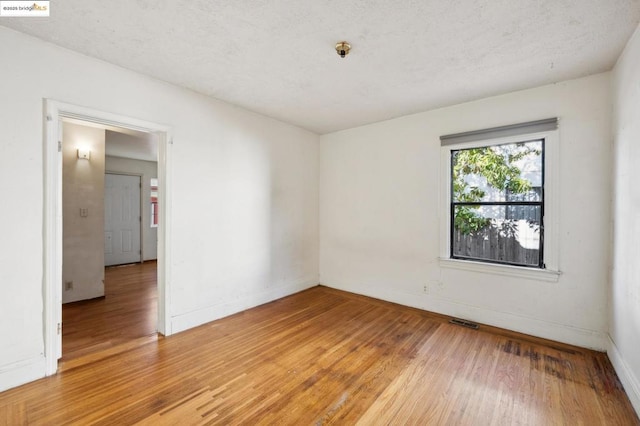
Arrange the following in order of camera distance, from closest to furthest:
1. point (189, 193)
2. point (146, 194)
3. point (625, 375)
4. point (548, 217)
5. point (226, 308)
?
1. point (625, 375)
2. point (548, 217)
3. point (189, 193)
4. point (226, 308)
5. point (146, 194)

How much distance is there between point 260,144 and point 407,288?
2869 mm

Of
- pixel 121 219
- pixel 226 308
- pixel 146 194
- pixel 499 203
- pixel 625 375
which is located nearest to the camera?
pixel 625 375

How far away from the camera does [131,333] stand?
116 inches

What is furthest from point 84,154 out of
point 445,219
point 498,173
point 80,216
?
point 498,173

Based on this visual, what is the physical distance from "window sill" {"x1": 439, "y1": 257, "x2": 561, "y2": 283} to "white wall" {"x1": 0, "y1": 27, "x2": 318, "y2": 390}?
2240 millimetres

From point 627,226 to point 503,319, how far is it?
4.97ft

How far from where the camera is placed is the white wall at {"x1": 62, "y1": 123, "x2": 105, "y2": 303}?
3.85 m

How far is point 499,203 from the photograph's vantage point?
3.22 m

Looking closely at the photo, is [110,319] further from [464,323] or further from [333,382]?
[464,323]

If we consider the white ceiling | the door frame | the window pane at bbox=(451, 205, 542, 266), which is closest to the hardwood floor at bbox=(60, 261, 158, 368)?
the door frame

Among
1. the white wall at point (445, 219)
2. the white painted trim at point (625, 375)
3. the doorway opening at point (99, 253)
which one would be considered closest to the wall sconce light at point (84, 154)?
the doorway opening at point (99, 253)

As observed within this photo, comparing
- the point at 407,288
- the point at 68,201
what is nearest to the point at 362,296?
the point at 407,288

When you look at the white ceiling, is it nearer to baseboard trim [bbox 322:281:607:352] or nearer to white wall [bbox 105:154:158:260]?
baseboard trim [bbox 322:281:607:352]

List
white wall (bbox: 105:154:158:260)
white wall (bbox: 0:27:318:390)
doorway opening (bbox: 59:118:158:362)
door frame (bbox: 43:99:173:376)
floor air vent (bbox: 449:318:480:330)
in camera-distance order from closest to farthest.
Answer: white wall (bbox: 0:27:318:390) → door frame (bbox: 43:99:173:376) → doorway opening (bbox: 59:118:158:362) → floor air vent (bbox: 449:318:480:330) → white wall (bbox: 105:154:158:260)
